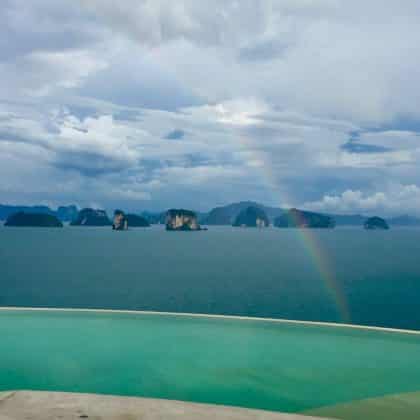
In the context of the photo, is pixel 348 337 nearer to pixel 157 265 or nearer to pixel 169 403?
pixel 169 403

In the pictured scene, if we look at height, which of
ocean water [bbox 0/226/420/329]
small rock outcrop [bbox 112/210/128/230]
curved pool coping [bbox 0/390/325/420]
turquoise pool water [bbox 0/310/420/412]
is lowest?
ocean water [bbox 0/226/420/329]

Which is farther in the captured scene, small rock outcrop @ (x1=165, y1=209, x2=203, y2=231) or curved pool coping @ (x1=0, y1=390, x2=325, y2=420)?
small rock outcrop @ (x1=165, y1=209, x2=203, y2=231)

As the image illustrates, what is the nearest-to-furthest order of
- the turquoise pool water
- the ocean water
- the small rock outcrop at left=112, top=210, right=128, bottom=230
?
the turquoise pool water < the ocean water < the small rock outcrop at left=112, top=210, right=128, bottom=230

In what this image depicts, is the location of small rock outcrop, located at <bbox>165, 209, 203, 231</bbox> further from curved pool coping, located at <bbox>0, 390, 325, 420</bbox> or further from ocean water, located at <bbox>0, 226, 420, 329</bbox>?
curved pool coping, located at <bbox>0, 390, 325, 420</bbox>

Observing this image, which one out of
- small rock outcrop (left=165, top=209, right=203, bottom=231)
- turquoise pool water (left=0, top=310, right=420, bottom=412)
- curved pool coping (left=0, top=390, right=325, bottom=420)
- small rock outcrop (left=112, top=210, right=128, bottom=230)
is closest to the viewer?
curved pool coping (left=0, top=390, right=325, bottom=420)

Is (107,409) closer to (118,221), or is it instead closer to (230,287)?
(230,287)

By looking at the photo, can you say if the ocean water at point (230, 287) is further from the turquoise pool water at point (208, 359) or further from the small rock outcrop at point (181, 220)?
the small rock outcrop at point (181, 220)

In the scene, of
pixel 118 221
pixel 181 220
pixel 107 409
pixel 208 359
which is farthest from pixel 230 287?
pixel 118 221

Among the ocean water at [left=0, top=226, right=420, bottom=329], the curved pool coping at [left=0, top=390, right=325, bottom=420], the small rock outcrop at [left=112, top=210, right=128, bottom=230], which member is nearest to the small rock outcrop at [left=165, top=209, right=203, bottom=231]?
the small rock outcrop at [left=112, top=210, right=128, bottom=230]
